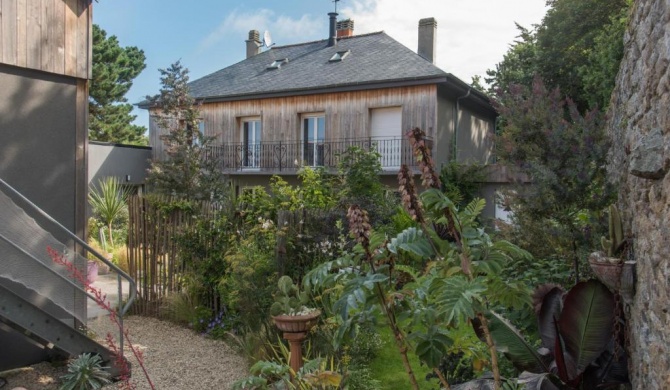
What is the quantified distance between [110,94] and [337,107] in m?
20.4

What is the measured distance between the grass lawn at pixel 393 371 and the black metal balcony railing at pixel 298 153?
1066 cm

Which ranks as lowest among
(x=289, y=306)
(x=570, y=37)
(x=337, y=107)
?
(x=289, y=306)

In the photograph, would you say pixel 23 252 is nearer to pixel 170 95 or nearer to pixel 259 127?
pixel 170 95

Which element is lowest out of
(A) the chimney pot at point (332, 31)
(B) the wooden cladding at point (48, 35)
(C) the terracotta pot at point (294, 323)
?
(C) the terracotta pot at point (294, 323)

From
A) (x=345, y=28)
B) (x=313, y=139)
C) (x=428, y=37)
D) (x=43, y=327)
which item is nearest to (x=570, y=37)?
(x=428, y=37)

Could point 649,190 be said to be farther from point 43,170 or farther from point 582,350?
point 43,170

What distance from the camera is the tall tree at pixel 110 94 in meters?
31.2

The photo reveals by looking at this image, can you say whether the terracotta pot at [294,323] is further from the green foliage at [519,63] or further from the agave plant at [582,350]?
the green foliage at [519,63]

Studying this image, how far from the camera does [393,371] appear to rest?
5.34m

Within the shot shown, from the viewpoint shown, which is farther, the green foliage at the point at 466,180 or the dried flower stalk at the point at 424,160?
the green foliage at the point at 466,180

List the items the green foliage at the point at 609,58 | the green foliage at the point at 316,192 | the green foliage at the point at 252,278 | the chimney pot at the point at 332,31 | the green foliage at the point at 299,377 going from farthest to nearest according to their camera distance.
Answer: the chimney pot at the point at 332,31
the green foliage at the point at 609,58
the green foliage at the point at 316,192
the green foliage at the point at 252,278
the green foliage at the point at 299,377

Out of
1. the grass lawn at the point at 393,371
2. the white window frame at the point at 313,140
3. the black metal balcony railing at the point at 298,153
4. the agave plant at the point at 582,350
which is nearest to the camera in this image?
→ the agave plant at the point at 582,350

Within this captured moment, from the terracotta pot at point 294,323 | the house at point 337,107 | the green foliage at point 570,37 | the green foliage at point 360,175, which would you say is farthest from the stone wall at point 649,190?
the green foliage at point 570,37

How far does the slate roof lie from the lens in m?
16.6
